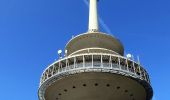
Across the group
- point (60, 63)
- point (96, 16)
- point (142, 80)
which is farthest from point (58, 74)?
point (96, 16)

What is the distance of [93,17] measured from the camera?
64438 mm

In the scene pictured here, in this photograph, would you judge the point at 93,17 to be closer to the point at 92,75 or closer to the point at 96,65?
the point at 96,65

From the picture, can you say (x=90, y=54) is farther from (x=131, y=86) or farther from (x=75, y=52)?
(x=131, y=86)

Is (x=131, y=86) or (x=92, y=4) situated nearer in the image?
(x=131, y=86)

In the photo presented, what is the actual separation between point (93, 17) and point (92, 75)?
18.5 m

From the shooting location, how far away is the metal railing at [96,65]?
4909 cm

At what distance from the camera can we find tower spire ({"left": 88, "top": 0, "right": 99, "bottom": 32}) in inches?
2448

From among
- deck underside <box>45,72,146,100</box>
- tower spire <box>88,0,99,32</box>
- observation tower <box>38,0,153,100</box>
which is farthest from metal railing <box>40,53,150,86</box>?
tower spire <box>88,0,99,32</box>

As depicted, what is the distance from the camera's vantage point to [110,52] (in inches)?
2079

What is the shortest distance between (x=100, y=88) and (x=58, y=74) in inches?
263

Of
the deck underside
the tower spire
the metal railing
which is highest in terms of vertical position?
the tower spire

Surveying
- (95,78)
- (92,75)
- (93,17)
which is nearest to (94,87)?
(95,78)

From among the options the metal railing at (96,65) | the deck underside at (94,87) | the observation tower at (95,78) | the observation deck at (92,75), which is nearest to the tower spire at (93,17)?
the observation tower at (95,78)

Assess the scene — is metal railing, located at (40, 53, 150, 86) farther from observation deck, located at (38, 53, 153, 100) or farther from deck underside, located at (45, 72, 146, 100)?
deck underside, located at (45, 72, 146, 100)
